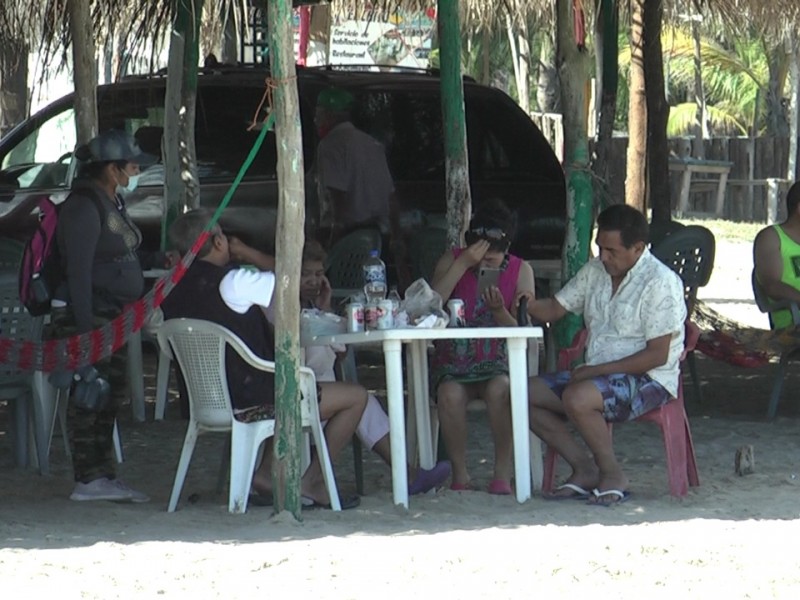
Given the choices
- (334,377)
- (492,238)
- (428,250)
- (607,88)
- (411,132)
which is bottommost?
(334,377)

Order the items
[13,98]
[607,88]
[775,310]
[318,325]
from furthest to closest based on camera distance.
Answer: [13,98], [607,88], [775,310], [318,325]

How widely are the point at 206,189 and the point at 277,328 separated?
4.52m

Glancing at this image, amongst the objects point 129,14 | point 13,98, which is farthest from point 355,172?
point 13,98

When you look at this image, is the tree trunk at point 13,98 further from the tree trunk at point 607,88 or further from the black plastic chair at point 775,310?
the black plastic chair at point 775,310

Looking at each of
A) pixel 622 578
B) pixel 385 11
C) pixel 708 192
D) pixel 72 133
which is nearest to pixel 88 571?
pixel 622 578

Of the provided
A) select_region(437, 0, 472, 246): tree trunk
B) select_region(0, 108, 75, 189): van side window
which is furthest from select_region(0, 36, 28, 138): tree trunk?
select_region(437, 0, 472, 246): tree trunk

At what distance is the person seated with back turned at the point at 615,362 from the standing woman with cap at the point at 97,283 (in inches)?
68.3

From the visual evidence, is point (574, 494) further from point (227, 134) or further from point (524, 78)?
point (524, 78)

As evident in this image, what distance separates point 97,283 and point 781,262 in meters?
3.68

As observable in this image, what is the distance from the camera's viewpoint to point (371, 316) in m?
6.33

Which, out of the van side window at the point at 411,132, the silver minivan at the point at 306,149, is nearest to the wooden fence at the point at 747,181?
the silver minivan at the point at 306,149

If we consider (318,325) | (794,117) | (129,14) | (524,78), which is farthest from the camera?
(794,117)

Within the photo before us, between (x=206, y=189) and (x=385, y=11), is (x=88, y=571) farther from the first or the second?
(x=385, y=11)

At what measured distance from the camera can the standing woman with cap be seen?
633 cm
